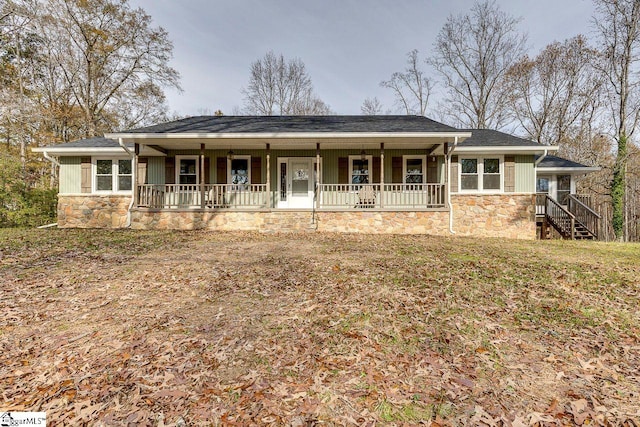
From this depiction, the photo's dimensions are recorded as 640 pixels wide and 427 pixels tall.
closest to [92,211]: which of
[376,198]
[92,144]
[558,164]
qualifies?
[92,144]

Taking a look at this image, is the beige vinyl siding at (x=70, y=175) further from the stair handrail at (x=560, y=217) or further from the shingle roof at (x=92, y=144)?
the stair handrail at (x=560, y=217)

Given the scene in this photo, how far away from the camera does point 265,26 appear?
1822cm

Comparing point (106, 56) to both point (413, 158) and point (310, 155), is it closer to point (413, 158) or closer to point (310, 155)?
point (310, 155)

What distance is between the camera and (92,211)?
11.4 metres

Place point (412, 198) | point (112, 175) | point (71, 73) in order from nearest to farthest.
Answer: point (412, 198) → point (112, 175) → point (71, 73)

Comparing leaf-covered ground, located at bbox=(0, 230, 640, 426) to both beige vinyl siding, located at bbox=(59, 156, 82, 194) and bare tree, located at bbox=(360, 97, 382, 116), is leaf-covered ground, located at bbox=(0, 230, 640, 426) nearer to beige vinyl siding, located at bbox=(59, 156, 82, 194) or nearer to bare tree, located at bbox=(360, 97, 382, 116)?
beige vinyl siding, located at bbox=(59, 156, 82, 194)

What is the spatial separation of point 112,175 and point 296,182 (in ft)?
23.7

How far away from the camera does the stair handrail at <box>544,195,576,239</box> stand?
1100cm

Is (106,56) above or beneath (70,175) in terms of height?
above

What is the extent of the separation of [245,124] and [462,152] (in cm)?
836

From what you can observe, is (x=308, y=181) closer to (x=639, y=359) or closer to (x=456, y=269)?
(x=456, y=269)

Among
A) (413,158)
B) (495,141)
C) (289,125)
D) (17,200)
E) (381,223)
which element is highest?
(289,125)

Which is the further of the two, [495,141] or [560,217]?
[560,217]

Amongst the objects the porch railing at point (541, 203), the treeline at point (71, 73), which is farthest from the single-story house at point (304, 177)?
the treeline at point (71, 73)
